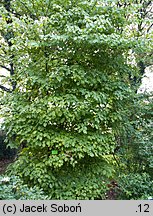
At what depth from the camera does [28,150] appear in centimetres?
307

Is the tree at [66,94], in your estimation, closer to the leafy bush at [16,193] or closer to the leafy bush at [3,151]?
the leafy bush at [16,193]

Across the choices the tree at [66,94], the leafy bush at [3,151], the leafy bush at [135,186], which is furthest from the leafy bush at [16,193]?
the leafy bush at [3,151]

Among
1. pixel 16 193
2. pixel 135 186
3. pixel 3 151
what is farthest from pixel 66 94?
pixel 3 151

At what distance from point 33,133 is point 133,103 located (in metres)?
1.62

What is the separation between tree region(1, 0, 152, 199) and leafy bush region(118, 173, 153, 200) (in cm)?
34

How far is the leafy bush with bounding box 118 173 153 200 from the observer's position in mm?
3158

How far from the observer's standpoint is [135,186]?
321cm

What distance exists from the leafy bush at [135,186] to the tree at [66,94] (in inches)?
13.4

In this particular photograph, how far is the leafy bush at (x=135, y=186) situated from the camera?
10.4ft

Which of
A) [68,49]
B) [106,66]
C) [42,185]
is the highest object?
[68,49]

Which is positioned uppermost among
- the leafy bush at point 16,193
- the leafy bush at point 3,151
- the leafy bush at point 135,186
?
the leafy bush at point 16,193

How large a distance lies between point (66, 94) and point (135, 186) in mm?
1563
